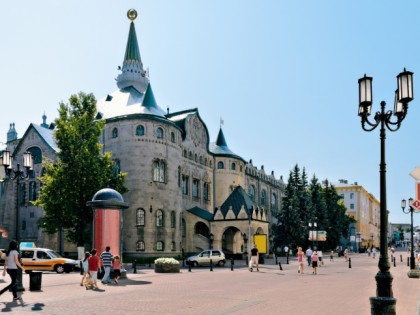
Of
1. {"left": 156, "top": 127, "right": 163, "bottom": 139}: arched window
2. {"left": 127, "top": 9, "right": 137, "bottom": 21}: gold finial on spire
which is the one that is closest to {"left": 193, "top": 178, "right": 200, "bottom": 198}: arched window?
{"left": 156, "top": 127, "right": 163, "bottom": 139}: arched window

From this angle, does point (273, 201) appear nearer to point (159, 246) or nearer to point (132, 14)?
point (132, 14)

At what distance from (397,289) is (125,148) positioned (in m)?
35.7

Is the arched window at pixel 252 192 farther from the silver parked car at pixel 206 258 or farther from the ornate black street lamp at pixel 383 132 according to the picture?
the ornate black street lamp at pixel 383 132

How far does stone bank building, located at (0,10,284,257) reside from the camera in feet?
165

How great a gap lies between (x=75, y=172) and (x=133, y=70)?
28.1m

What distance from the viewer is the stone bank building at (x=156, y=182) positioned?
50.2 metres

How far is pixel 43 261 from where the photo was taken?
3080 cm

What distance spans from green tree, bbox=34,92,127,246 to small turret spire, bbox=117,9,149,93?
22.0m

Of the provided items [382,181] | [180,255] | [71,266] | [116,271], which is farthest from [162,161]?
[382,181]

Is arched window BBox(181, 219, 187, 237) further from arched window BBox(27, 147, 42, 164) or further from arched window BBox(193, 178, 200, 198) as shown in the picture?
arched window BBox(27, 147, 42, 164)

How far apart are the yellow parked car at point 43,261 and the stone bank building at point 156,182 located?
17570 millimetres

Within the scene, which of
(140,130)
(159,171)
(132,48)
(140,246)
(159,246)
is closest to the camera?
(140,246)

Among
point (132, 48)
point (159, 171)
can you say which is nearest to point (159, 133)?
point (159, 171)

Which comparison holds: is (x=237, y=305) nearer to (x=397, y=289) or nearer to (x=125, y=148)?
(x=397, y=289)
